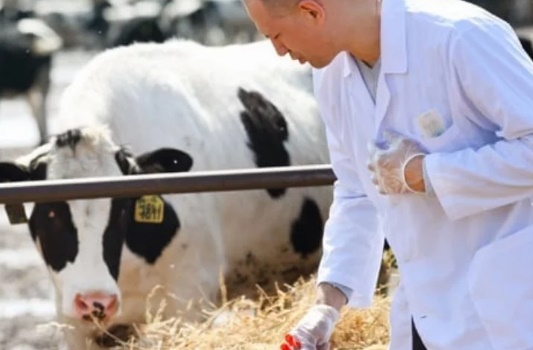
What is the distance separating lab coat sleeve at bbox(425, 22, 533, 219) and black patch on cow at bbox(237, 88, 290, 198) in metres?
4.16

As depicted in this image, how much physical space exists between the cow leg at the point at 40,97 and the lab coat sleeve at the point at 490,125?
13.4m

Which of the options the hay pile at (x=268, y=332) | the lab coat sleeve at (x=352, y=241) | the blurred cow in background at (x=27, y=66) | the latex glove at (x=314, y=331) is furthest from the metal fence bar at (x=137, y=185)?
the blurred cow in background at (x=27, y=66)

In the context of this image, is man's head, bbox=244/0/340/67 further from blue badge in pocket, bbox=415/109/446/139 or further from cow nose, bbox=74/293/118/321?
cow nose, bbox=74/293/118/321

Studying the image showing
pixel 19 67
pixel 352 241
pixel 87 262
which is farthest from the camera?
pixel 19 67

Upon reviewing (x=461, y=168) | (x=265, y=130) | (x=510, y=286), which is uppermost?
(x=461, y=168)

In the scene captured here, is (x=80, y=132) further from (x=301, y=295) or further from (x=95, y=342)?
(x=301, y=295)

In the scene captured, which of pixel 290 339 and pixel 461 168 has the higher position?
pixel 461 168

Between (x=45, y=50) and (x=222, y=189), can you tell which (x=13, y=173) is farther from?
(x=45, y=50)

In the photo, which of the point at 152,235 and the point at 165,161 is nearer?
the point at 165,161

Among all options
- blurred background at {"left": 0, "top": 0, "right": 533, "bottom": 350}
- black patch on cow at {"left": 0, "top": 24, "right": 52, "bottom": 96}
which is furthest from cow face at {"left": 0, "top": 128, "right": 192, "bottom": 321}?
black patch on cow at {"left": 0, "top": 24, "right": 52, "bottom": 96}

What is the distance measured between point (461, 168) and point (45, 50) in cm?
1645

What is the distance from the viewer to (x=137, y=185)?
4.67 m

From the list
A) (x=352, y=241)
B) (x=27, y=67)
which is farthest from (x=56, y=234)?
(x=27, y=67)

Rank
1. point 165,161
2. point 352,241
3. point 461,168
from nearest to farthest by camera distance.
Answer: point 461,168 < point 352,241 < point 165,161
